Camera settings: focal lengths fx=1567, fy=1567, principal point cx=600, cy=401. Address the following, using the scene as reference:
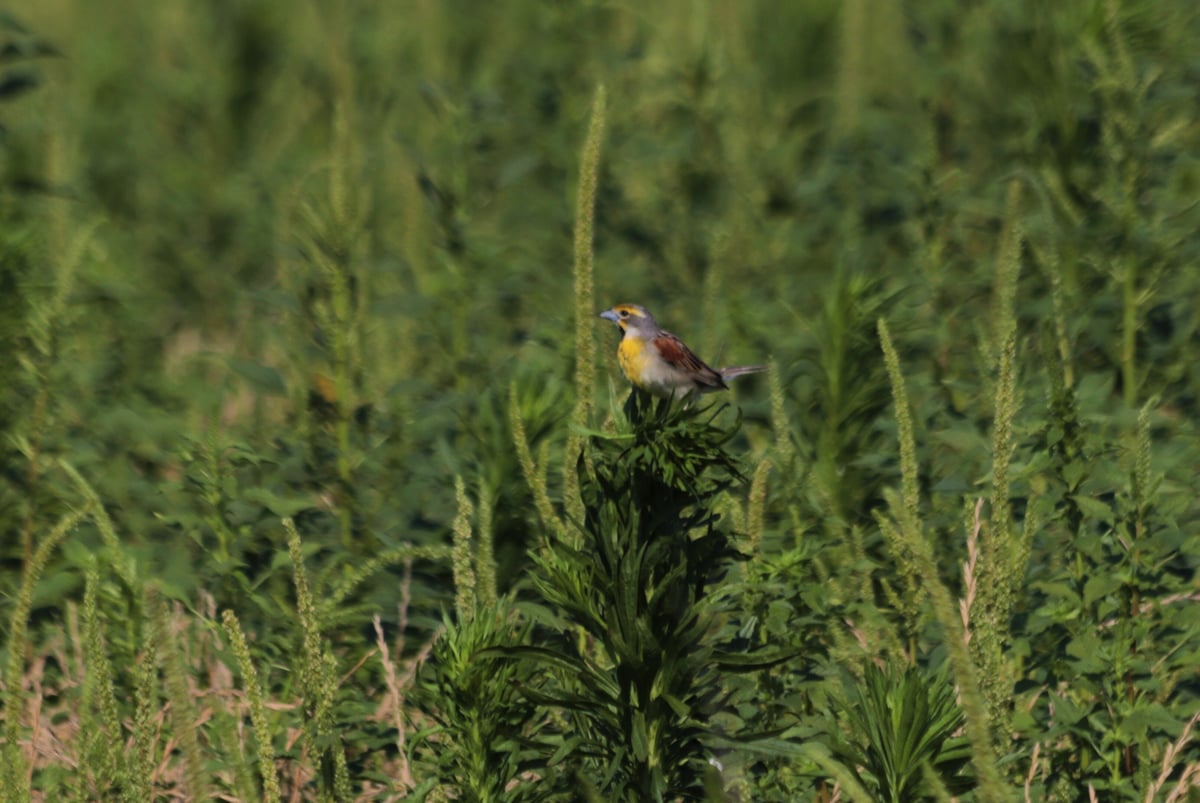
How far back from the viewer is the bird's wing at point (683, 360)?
16.4ft

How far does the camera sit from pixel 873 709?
309 cm

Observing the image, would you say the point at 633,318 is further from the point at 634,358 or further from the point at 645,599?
the point at 645,599

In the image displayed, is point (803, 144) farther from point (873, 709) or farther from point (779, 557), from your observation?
point (873, 709)

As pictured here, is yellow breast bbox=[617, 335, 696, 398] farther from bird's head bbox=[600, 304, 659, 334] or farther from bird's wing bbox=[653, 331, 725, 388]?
bird's head bbox=[600, 304, 659, 334]

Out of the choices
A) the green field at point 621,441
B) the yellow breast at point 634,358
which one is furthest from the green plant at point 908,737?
the yellow breast at point 634,358

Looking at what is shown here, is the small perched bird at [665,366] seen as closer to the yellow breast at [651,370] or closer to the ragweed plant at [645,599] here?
the yellow breast at [651,370]

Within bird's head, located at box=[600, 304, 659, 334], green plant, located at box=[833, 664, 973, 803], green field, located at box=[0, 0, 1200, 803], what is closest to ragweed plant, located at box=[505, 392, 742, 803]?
green field, located at box=[0, 0, 1200, 803]

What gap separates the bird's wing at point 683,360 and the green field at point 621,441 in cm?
19

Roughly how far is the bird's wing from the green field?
0.19 meters

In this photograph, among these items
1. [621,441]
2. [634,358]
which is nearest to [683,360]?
[634,358]

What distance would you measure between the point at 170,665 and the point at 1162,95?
4.43m

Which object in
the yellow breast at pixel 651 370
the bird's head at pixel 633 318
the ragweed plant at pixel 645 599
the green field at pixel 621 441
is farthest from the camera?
the bird's head at pixel 633 318

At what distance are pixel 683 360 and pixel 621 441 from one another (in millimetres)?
2012

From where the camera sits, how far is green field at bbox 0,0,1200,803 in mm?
3145
